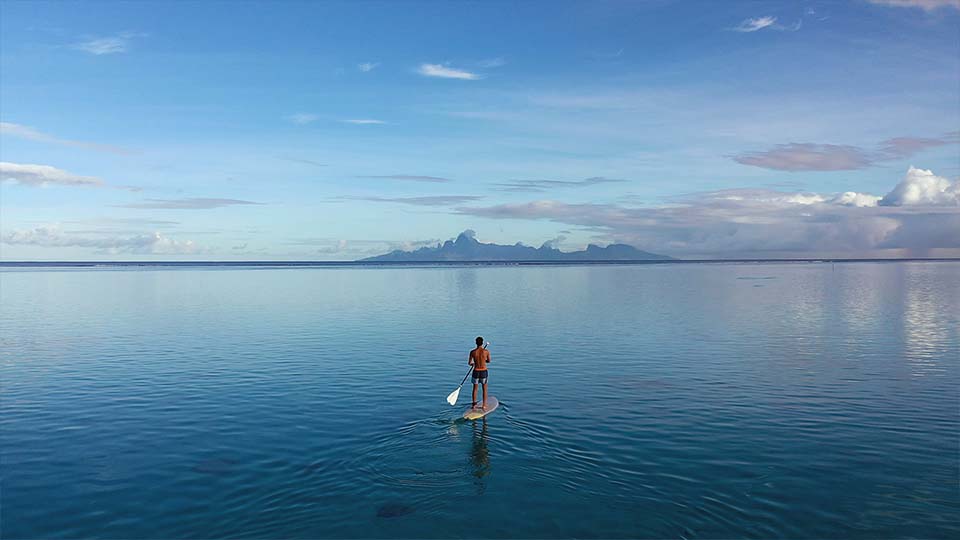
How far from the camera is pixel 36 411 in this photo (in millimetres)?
32469

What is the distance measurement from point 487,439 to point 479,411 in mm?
3908

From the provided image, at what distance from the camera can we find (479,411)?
30844 millimetres

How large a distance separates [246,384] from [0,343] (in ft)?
122

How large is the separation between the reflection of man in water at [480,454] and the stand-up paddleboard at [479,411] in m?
0.82

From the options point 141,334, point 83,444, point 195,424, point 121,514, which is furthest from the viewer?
point 141,334

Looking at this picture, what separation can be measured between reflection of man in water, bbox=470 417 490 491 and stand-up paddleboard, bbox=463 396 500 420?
823 millimetres

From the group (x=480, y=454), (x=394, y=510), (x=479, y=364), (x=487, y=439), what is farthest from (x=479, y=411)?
(x=394, y=510)

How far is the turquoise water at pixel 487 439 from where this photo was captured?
62.8ft

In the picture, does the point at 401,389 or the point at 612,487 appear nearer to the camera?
the point at 612,487

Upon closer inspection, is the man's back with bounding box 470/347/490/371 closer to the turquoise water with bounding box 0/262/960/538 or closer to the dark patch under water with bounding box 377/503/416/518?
the turquoise water with bounding box 0/262/960/538

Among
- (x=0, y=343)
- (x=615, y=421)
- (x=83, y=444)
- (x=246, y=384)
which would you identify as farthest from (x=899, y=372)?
(x=0, y=343)

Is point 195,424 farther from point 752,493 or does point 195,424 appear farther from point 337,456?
point 752,493

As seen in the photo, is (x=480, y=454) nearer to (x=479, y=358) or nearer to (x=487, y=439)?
(x=487, y=439)

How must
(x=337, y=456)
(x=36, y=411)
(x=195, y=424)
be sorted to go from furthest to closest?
(x=36, y=411), (x=195, y=424), (x=337, y=456)
